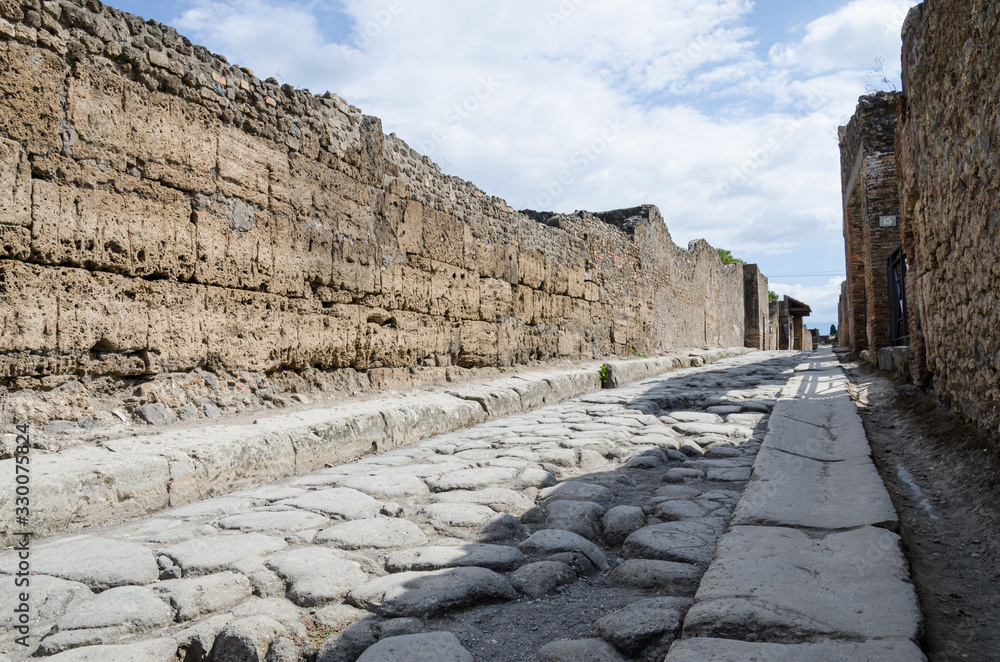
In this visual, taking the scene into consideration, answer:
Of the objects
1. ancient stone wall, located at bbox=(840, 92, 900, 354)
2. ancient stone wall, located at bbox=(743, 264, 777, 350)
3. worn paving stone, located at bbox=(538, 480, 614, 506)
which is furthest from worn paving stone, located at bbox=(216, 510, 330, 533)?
ancient stone wall, located at bbox=(743, 264, 777, 350)

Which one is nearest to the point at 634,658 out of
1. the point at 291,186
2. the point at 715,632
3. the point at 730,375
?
the point at 715,632

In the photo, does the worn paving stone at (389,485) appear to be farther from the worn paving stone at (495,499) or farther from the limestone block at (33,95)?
the limestone block at (33,95)

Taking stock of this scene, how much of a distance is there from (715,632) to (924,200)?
3872 mm

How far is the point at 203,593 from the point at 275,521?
0.81 m

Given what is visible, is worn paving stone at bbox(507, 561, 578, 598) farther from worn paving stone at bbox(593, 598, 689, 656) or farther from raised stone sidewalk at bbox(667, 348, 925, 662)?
raised stone sidewalk at bbox(667, 348, 925, 662)

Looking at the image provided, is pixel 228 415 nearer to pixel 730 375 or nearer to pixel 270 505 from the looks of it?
pixel 270 505

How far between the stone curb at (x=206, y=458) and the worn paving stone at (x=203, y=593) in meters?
1.11

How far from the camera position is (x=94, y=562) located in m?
2.24

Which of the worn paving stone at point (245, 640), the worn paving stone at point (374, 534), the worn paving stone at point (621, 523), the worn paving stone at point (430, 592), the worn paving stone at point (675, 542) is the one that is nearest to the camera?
the worn paving stone at point (245, 640)

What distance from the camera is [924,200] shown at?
4172mm

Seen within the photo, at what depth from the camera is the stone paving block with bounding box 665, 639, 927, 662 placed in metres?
1.33

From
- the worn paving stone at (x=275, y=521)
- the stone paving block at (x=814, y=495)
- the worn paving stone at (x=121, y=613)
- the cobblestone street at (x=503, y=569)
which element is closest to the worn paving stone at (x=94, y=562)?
the cobblestone street at (x=503, y=569)

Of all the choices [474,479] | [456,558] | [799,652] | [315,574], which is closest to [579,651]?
[799,652]

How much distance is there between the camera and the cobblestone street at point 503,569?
5.22 ft
